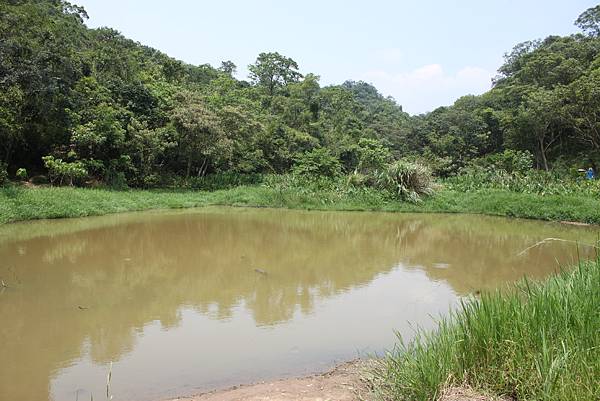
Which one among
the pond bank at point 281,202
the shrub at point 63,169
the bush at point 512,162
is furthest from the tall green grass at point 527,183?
the shrub at point 63,169

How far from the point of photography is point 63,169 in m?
17.7

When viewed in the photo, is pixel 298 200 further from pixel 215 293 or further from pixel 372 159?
pixel 215 293

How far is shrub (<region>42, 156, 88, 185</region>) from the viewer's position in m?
17.7

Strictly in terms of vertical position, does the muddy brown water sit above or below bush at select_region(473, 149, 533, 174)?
below

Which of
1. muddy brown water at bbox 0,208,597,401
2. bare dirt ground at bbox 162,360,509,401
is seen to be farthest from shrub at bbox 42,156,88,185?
bare dirt ground at bbox 162,360,509,401

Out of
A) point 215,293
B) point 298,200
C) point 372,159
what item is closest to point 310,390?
point 215,293

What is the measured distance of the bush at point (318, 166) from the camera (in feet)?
74.6

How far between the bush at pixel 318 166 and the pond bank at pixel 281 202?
2.17m

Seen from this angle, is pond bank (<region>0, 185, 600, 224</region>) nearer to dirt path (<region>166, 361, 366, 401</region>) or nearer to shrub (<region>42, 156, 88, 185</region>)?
shrub (<region>42, 156, 88, 185</region>)

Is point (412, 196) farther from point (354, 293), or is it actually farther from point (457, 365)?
point (457, 365)

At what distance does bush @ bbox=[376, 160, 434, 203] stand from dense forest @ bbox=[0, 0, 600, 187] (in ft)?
11.4

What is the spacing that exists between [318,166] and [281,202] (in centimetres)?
377

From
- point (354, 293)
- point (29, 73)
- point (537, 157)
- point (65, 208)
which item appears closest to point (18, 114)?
point (29, 73)

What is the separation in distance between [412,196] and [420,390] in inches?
666
